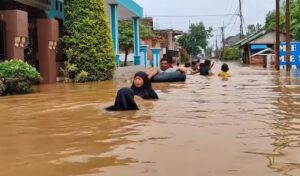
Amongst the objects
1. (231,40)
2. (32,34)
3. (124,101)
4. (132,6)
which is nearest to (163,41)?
(132,6)

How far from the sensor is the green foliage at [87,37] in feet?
71.2

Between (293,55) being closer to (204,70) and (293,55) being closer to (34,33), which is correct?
(204,70)

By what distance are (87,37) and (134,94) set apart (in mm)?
10386

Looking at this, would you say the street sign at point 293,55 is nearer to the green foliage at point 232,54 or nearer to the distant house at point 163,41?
the distant house at point 163,41

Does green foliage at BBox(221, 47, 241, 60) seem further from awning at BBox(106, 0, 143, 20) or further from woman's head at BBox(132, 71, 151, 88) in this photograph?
woman's head at BBox(132, 71, 151, 88)

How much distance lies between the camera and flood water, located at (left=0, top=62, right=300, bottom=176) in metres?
5.31

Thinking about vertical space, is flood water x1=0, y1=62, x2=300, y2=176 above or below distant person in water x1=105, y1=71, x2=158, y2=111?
below

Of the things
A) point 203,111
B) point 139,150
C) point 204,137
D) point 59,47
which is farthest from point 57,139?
point 59,47

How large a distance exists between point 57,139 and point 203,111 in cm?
385

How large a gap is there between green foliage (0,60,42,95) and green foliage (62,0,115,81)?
6622mm

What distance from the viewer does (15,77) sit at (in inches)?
576

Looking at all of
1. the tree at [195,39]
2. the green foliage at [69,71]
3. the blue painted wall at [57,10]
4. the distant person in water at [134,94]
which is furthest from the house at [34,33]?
the tree at [195,39]

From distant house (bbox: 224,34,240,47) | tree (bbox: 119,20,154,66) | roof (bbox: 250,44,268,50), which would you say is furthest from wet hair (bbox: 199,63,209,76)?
distant house (bbox: 224,34,240,47)

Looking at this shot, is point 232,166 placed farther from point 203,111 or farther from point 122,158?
point 203,111
